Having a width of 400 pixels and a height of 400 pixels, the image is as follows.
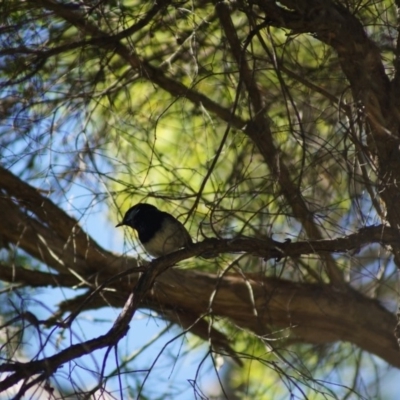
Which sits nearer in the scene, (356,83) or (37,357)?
(37,357)

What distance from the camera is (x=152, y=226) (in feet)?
13.9

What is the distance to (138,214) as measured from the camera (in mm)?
4242

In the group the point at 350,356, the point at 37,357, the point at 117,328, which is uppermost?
the point at 350,356

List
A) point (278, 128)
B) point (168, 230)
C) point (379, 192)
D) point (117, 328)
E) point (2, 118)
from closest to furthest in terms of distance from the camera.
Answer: point (117, 328) → point (379, 192) → point (278, 128) → point (2, 118) → point (168, 230)

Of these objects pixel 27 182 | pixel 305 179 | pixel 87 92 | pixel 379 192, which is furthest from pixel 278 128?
pixel 27 182

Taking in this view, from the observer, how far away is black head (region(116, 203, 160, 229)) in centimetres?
418

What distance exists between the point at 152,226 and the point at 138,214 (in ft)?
0.30

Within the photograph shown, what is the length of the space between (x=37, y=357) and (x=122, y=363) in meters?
1.90

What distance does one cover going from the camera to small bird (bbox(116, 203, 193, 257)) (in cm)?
416

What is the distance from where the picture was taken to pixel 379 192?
9.86 ft

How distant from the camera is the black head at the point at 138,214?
4.18 meters

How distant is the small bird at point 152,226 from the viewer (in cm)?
416

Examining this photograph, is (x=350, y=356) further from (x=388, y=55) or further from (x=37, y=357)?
(x=37, y=357)

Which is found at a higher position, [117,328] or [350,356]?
[350,356]
